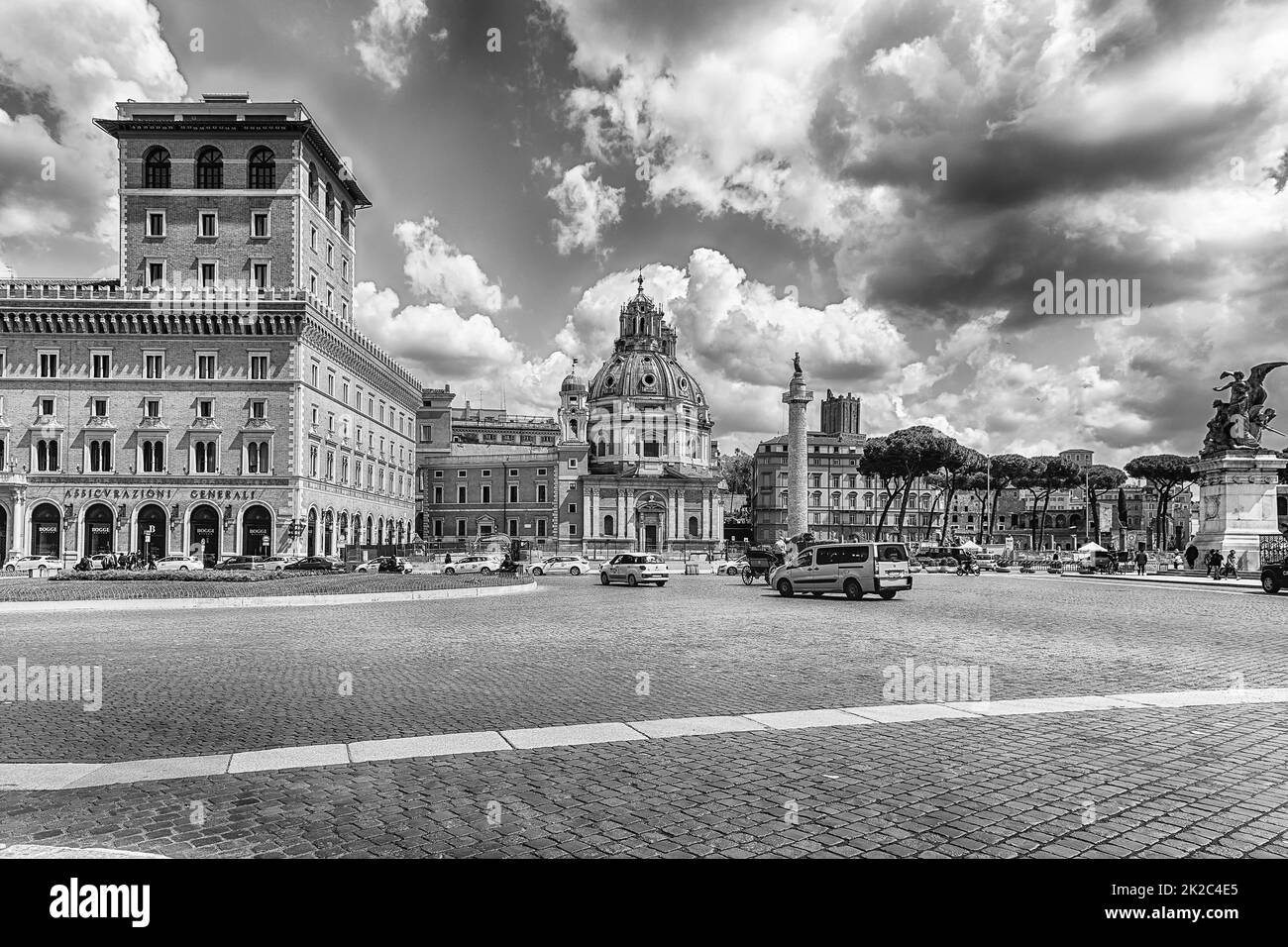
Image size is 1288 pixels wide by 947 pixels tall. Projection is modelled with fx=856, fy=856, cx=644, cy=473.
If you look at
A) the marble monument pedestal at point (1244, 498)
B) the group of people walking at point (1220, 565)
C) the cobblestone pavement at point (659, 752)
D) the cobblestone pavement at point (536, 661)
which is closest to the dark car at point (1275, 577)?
the cobblestone pavement at point (536, 661)

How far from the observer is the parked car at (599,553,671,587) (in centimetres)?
3825

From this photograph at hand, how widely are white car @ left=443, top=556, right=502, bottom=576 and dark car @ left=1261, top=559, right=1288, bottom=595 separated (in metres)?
36.6

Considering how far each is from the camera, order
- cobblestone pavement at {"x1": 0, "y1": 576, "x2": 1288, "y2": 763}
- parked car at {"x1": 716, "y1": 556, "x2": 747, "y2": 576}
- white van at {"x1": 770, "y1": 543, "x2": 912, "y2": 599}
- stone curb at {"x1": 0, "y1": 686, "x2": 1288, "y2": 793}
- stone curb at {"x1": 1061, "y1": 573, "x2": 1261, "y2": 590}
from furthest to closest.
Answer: parked car at {"x1": 716, "y1": 556, "x2": 747, "y2": 576} → stone curb at {"x1": 1061, "y1": 573, "x2": 1261, "y2": 590} → white van at {"x1": 770, "y1": 543, "x2": 912, "y2": 599} → cobblestone pavement at {"x1": 0, "y1": 576, "x2": 1288, "y2": 763} → stone curb at {"x1": 0, "y1": 686, "x2": 1288, "y2": 793}

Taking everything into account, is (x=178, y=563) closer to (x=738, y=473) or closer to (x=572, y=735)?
(x=572, y=735)

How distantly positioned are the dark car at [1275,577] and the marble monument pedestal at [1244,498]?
12463 millimetres

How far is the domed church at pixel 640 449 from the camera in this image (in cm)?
11169

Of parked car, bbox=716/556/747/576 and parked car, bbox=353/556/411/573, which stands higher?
parked car, bbox=353/556/411/573

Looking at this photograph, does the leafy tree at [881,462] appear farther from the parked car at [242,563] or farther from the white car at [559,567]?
the parked car at [242,563]

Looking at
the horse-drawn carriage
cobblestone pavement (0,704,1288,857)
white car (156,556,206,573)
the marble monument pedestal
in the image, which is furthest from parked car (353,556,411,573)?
cobblestone pavement (0,704,1288,857)

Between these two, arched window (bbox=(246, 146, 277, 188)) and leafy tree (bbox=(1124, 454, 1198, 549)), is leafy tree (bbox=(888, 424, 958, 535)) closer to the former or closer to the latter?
leafy tree (bbox=(1124, 454, 1198, 549))

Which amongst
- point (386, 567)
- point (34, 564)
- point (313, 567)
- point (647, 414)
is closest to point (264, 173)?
point (34, 564)
